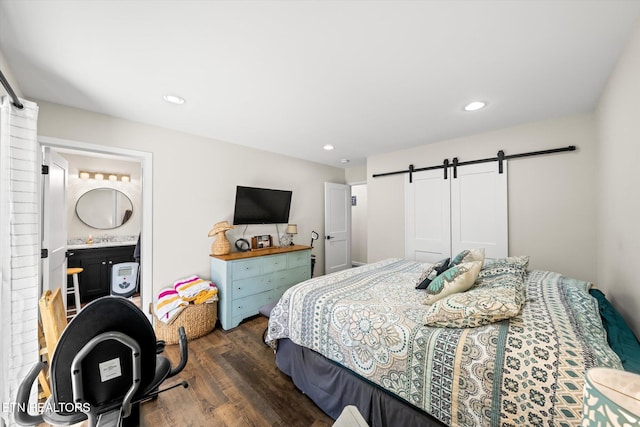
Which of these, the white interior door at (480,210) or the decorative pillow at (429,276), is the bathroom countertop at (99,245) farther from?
the white interior door at (480,210)

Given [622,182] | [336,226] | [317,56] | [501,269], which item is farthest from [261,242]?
[622,182]

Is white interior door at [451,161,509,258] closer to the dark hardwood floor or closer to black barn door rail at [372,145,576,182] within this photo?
black barn door rail at [372,145,576,182]

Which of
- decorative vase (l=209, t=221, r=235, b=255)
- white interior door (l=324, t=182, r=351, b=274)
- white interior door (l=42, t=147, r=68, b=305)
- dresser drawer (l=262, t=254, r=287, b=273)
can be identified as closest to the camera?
white interior door (l=42, t=147, r=68, b=305)

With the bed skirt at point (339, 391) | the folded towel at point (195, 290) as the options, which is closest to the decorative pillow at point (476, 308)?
the bed skirt at point (339, 391)

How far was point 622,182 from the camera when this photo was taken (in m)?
1.59

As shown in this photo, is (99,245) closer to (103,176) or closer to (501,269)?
(103,176)

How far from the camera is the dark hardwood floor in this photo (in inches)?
62.7

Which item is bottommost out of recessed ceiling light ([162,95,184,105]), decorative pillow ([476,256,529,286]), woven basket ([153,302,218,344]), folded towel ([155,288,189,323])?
woven basket ([153,302,218,344])

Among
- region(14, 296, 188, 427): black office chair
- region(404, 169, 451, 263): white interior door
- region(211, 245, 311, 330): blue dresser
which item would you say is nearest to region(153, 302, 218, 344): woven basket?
region(211, 245, 311, 330): blue dresser

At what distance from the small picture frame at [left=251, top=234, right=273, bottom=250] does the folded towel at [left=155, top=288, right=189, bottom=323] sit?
1.21 metres

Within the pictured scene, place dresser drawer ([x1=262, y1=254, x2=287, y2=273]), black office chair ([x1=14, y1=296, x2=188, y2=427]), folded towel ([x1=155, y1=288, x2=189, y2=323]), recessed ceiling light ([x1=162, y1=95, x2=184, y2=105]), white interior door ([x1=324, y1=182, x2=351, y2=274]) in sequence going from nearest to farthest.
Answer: black office chair ([x1=14, y1=296, x2=188, y2=427]) < recessed ceiling light ([x1=162, y1=95, x2=184, y2=105]) < folded towel ([x1=155, y1=288, x2=189, y2=323]) < dresser drawer ([x1=262, y1=254, x2=287, y2=273]) < white interior door ([x1=324, y1=182, x2=351, y2=274])

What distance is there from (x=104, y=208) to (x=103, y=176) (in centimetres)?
56

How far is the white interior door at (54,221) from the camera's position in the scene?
7.13 feet

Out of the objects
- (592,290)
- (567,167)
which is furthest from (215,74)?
(567,167)
